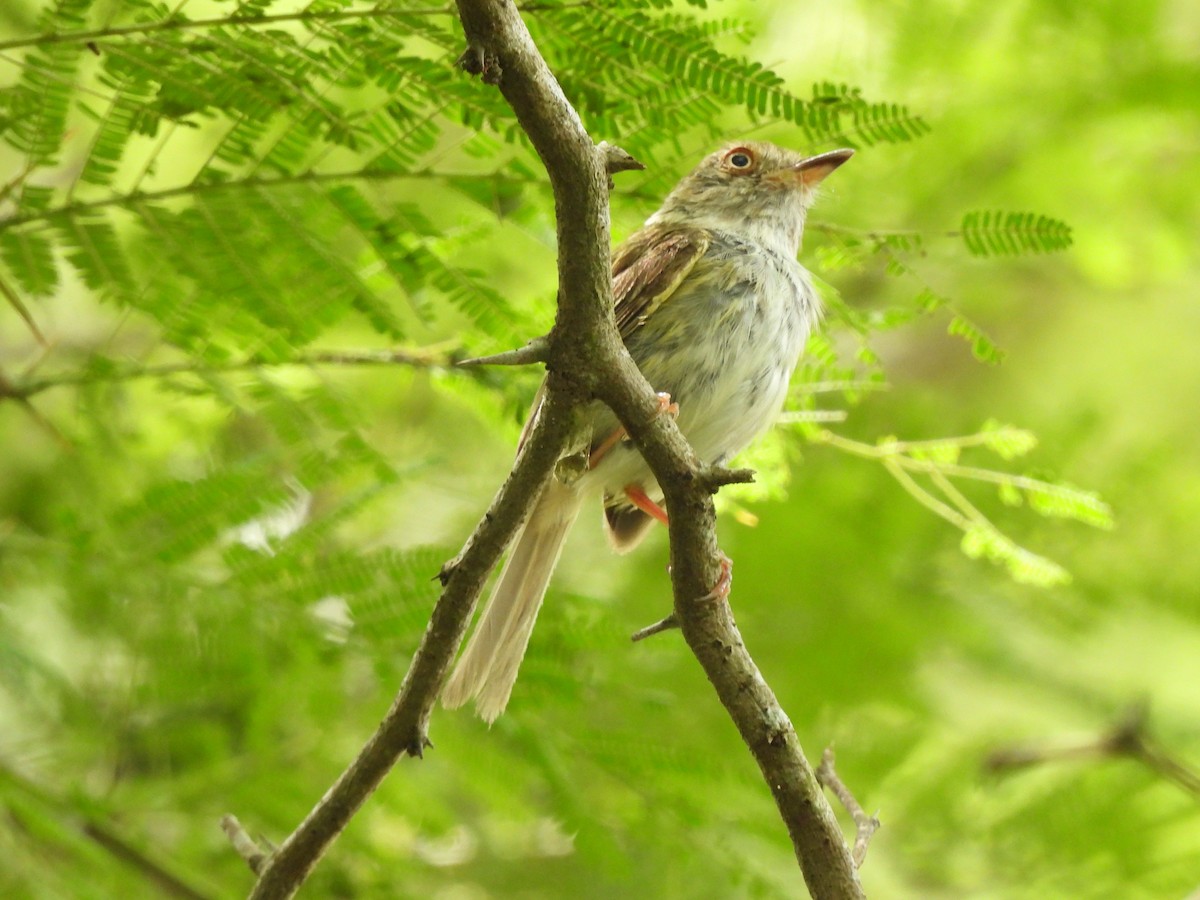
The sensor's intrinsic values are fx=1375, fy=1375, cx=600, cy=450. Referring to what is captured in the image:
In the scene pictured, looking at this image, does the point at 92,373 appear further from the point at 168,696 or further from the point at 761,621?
the point at 761,621

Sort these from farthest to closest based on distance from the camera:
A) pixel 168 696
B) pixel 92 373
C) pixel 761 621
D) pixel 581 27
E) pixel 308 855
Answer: pixel 761 621 < pixel 168 696 < pixel 92 373 < pixel 581 27 < pixel 308 855

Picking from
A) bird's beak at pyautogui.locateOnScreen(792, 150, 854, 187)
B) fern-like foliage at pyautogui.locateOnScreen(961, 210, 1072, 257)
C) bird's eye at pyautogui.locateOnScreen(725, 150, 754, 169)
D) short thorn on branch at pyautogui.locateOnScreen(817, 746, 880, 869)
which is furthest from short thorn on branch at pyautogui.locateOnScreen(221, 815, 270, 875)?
bird's eye at pyautogui.locateOnScreen(725, 150, 754, 169)

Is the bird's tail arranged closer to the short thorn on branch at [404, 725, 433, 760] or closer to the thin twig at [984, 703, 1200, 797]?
the short thorn on branch at [404, 725, 433, 760]

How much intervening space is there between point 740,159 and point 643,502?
4.32ft

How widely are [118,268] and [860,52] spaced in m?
3.26

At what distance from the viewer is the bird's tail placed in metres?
3.10

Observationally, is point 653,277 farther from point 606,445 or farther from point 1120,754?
point 1120,754

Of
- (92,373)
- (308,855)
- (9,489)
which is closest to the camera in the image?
(308,855)

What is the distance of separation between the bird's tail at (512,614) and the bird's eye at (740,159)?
134 cm

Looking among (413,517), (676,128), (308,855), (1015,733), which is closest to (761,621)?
(1015,733)

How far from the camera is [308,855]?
2.57 meters

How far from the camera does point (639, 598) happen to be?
5.45m

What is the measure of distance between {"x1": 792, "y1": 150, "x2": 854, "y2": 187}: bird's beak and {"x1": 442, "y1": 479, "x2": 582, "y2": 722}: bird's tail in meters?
1.17

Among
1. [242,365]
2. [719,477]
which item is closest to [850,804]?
[719,477]
